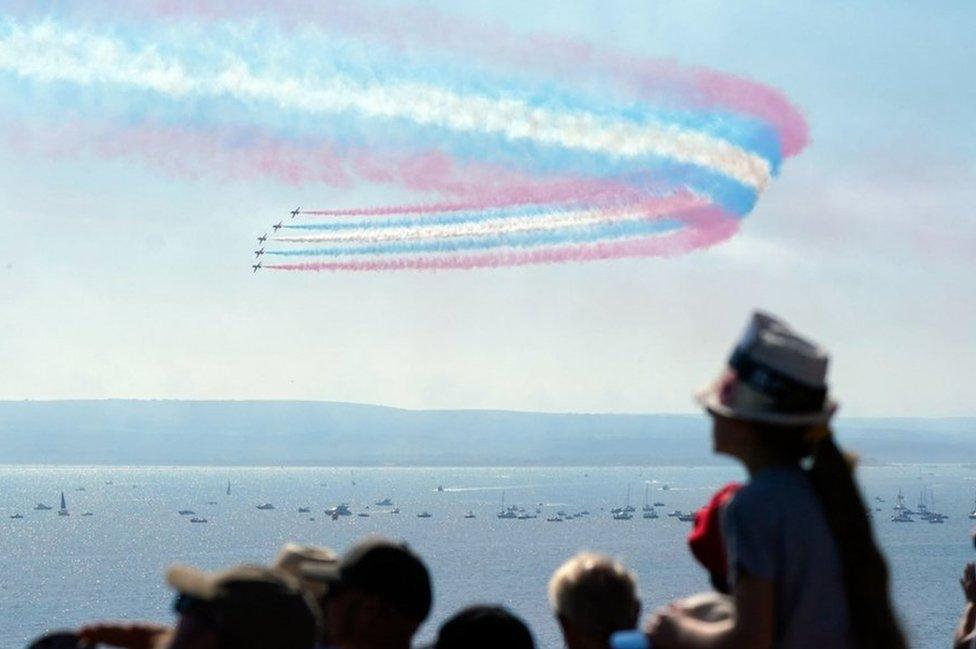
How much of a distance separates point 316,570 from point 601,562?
4.19ft

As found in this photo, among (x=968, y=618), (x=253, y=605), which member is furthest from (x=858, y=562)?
(x=968, y=618)

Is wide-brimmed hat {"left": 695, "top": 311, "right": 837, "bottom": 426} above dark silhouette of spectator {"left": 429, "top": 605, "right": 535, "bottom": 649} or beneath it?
above

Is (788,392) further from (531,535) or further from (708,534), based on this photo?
(531,535)

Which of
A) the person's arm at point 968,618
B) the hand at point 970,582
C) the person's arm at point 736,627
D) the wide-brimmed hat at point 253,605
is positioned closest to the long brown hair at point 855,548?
the person's arm at point 736,627

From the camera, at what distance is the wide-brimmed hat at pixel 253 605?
4.03 metres

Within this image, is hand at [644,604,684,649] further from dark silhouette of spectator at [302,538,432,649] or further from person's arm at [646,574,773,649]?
dark silhouette of spectator at [302,538,432,649]

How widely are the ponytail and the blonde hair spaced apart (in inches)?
37.5

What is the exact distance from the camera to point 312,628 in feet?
13.8

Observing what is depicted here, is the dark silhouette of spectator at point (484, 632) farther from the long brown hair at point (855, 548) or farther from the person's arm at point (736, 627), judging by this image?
the long brown hair at point (855, 548)

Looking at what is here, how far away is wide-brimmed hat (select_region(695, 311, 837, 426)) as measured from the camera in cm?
462

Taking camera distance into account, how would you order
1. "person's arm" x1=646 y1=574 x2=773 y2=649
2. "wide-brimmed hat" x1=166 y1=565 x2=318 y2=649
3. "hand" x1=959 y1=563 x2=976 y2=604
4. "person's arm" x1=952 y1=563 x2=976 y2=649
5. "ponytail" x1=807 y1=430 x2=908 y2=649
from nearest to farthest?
"wide-brimmed hat" x1=166 y1=565 x2=318 y2=649
"person's arm" x1=646 y1=574 x2=773 y2=649
"ponytail" x1=807 y1=430 x2=908 y2=649
"person's arm" x1=952 y1=563 x2=976 y2=649
"hand" x1=959 y1=563 x2=976 y2=604

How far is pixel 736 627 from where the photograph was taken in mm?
4406

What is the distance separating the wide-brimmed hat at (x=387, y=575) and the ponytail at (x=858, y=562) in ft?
5.46

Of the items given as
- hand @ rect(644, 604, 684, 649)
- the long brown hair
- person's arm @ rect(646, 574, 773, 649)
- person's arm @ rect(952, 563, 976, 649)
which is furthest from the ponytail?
person's arm @ rect(952, 563, 976, 649)
